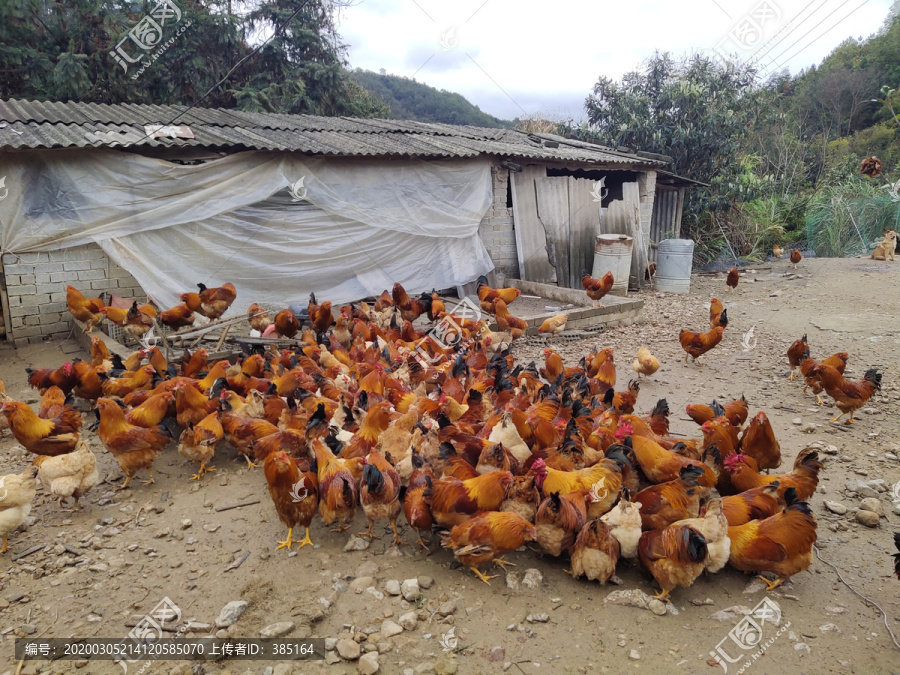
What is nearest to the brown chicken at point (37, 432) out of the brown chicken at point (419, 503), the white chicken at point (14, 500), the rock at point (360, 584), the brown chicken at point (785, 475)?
the white chicken at point (14, 500)

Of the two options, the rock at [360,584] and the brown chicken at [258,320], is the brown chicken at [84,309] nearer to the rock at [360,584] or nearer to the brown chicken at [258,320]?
the brown chicken at [258,320]

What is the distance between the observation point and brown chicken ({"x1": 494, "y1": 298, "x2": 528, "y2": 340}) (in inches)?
336

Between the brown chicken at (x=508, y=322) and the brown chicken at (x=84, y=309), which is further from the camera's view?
the brown chicken at (x=508, y=322)

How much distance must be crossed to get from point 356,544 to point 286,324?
4.65 metres

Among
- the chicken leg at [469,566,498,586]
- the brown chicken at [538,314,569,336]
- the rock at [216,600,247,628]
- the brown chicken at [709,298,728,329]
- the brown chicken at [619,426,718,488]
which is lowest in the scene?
the rock at [216,600,247,628]

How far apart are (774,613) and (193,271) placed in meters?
8.88

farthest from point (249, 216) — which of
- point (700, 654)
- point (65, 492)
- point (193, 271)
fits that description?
point (700, 654)

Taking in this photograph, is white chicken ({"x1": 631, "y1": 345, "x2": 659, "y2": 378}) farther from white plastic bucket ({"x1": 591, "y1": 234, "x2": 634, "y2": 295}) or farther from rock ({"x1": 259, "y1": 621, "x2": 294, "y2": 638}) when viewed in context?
white plastic bucket ({"x1": 591, "y1": 234, "x2": 634, "y2": 295})

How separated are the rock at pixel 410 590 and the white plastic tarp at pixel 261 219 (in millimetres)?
7009

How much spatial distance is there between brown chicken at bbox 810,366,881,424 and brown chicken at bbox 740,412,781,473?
2.00 metres

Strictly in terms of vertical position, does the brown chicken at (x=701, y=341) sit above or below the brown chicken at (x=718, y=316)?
below

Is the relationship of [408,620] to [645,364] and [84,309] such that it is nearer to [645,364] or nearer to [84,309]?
[645,364]

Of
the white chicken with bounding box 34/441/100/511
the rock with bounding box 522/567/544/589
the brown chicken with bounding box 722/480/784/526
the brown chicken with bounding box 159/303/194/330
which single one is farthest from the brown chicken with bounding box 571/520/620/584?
the brown chicken with bounding box 159/303/194/330

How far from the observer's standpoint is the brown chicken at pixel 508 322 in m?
8.52
